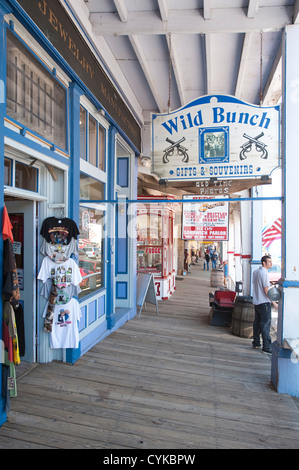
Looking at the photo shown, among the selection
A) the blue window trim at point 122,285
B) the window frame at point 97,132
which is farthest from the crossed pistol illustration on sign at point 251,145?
the blue window trim at point 122,285

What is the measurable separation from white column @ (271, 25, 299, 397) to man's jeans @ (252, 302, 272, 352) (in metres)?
1.39

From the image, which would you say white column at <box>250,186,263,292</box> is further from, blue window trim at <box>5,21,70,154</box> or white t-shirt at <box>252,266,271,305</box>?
blue window trim at <box>5,21,70,154</box>

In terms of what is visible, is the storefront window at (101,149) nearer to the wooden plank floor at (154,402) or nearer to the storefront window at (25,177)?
the storefront window at (25,177)

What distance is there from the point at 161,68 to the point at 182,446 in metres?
5.78

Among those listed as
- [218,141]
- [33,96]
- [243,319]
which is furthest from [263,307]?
[33,96]

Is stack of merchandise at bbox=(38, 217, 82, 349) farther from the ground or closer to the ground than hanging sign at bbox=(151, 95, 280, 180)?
closer to the ground

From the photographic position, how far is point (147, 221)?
9.31 meters

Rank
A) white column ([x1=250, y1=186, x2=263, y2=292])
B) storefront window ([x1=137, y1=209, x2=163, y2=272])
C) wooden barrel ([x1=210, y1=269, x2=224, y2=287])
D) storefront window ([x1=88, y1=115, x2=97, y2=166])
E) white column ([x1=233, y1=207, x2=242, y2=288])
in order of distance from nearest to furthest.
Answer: storefront window ([x1=88, y1=115, x2=97, y2=166]) < white column ([x1=250, y1=186, x2=263, y2=292]) < storefront window ([x1=137, y1=209, x2=163, y2=272]) < white column ([x1=233, y1=207, x2=242, y2=288]) < wooden barrel ([x1=210, y1=269, x2=224, y2=287])

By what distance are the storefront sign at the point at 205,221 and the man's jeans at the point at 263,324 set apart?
2.96 m

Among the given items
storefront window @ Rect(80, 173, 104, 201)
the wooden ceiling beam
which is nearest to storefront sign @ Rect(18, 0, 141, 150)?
the wooden ceiling beam

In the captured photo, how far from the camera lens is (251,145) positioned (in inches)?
147

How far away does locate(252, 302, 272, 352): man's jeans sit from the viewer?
486 cm
